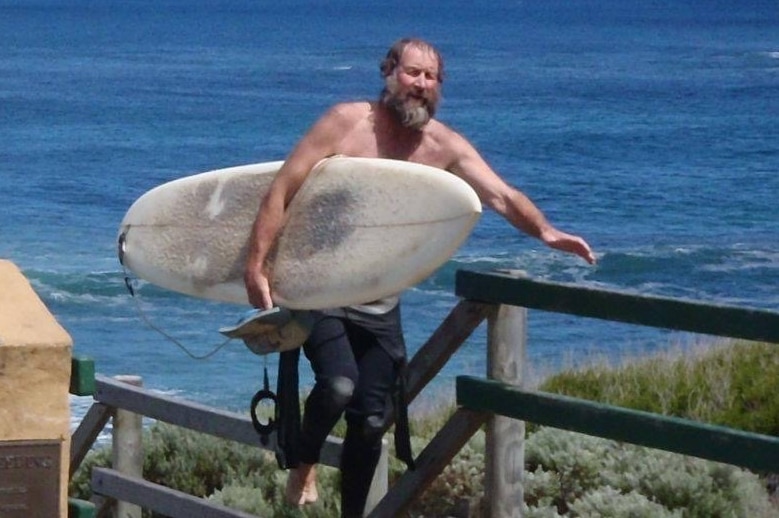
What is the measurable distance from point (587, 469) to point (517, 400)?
1.36 meters

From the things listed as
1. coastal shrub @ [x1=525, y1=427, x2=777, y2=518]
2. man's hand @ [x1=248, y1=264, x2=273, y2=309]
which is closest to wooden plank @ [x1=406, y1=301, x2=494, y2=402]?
man's hand @ [x1=248, y1=264, x2=273, y2=309]

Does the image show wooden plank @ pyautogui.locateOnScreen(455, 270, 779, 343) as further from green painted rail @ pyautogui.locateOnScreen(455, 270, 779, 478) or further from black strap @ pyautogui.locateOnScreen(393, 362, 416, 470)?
black strap @ pyautogui.locateOnScreen(393, 362, 416, 470)

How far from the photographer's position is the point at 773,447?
4680mm

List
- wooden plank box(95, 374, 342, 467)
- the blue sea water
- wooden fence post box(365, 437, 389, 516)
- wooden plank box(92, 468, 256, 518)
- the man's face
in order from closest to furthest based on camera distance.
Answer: the man's face → wooden fence post box(365, 437, 389, 516) → wooden plank box(95, 374, 342, 467) → wooden plank box(92, 468, 256, 518) → the blue sea water

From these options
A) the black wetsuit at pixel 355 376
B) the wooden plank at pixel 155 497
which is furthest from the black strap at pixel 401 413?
the wooden plank at pixel 155 497

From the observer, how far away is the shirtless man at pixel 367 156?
523 cm

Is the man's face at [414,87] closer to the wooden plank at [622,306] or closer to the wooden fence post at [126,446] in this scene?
the wooden plank at [622,306]

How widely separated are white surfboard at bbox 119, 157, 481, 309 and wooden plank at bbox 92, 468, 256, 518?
0.85 m

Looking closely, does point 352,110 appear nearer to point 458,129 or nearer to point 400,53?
point 400,53

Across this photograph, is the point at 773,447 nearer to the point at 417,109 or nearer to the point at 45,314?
the point at 417,109

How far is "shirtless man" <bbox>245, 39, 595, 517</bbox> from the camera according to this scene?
523 centimetres

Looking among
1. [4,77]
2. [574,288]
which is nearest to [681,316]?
[574,288]

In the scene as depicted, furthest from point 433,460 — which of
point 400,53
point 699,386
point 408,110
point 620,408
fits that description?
point 699,386

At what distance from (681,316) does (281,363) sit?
4.15 ft
